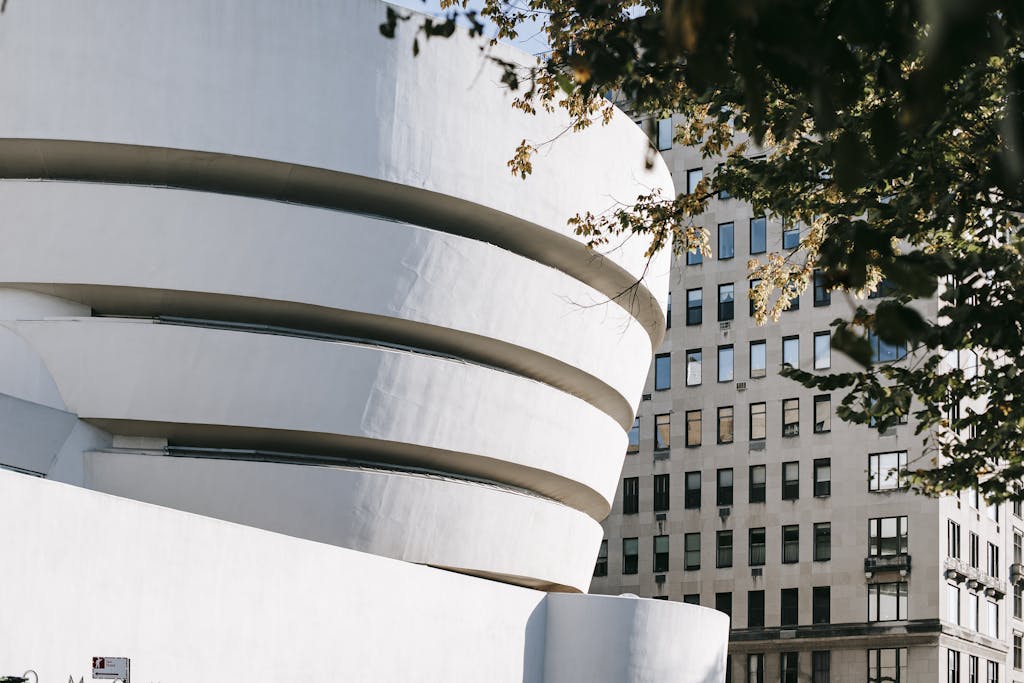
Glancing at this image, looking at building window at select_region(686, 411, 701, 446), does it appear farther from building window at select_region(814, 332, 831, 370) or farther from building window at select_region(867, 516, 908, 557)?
building window at select_region(867, 516, 908, 557)

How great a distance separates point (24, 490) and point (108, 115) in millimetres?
8194

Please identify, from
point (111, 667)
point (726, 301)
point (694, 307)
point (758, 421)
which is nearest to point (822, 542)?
point (758, 421)

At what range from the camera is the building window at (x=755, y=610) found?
53.6 m

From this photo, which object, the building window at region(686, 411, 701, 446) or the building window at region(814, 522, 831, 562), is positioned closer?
the building window at region(814, 522, 831, 562)

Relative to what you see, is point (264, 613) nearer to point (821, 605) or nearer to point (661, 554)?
point (821, 605)

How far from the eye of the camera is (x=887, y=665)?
1978 inches

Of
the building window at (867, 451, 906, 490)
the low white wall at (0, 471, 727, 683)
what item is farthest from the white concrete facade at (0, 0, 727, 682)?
the building window at (867, 451, 906, 490)

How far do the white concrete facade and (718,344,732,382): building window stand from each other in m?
33.0

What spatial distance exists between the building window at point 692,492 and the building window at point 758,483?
257 centimetres

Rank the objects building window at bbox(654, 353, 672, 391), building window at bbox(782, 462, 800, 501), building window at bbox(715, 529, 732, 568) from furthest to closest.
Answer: building window at bbox(654, 353, 672, 391), building window at bbox(715, 529, 732, 568), building window at bbox(782, 462, 800, 501)

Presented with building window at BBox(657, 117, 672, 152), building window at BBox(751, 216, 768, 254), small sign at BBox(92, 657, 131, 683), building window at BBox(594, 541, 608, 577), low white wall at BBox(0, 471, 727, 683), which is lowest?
small sign at BBox(92, 657, 131, 683)

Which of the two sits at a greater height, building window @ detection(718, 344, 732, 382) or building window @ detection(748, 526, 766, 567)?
building window @ detection(718, 344, 732, 382)

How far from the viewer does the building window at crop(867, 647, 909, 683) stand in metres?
49.8

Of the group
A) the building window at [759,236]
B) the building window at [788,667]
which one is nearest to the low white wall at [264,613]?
the building window at [788,667]
